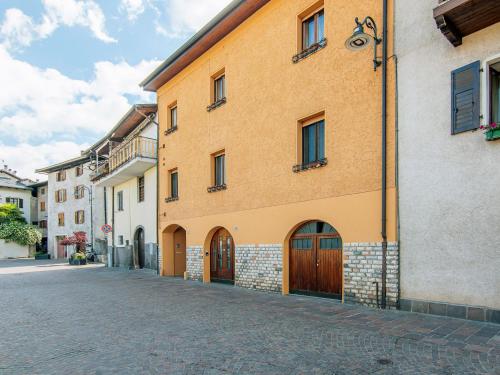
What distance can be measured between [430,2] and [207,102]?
8701 millimetres

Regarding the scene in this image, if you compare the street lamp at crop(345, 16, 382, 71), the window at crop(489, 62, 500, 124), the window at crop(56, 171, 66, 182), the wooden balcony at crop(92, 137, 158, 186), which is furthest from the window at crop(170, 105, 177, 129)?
the window at crop(56, 171, 66, 182)

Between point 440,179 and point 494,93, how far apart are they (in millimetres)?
1766

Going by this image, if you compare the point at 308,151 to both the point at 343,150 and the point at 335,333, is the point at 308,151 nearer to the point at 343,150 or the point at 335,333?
the point at 343,150

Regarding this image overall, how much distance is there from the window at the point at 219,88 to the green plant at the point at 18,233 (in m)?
38.7

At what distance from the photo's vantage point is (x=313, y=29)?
413 inches

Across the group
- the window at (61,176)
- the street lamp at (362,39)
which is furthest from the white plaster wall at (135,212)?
the window at (61,176)

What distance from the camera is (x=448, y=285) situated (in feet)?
23.2

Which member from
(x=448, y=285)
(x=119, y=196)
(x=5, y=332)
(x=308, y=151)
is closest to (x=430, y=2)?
(x=308, y=151)

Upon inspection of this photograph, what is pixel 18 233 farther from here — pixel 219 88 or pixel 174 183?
pixel 219 88

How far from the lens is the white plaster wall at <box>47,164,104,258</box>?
35438mm

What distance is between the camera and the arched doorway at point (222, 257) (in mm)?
13477

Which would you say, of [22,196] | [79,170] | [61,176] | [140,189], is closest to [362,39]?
[140,189]

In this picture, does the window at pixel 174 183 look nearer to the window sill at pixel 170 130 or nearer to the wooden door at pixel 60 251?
the window sill at pixel 170 130

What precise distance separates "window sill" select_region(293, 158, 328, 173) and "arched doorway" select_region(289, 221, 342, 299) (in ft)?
4.74
